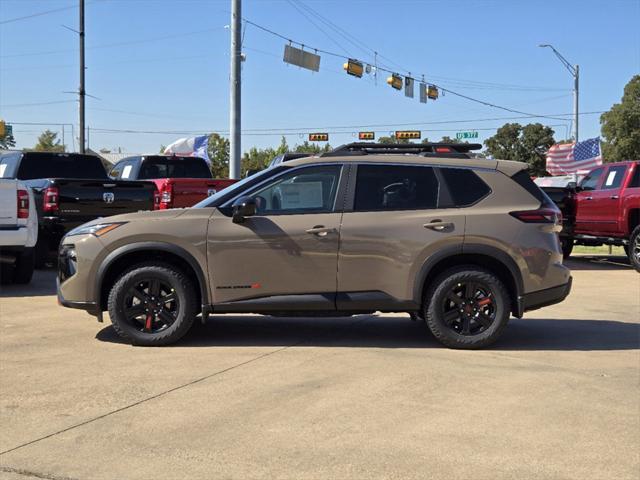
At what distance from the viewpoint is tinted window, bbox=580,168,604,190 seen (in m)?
15.4

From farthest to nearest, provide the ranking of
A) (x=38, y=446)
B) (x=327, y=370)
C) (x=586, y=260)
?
(x=586, y=260) → (x=327, y=370) → (x=38, y=446)

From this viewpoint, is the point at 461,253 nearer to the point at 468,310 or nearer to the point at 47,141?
the point at 468,310

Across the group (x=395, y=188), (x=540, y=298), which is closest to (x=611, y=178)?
(x=540, y=298)

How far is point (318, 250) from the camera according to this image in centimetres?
650

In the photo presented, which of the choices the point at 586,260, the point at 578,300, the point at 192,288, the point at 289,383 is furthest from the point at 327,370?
the point at 586,260

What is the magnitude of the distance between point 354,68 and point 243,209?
22436 millimetres

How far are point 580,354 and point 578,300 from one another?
362 cm

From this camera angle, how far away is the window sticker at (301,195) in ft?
21.9

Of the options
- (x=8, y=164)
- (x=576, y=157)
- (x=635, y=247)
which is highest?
(x=576, y=157)

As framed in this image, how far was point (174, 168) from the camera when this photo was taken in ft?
A: 56.6

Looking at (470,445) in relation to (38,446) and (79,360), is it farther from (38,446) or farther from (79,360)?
(79,360)

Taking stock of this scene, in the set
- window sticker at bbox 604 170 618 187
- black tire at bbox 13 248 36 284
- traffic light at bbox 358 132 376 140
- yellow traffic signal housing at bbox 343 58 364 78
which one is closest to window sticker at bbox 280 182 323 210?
black tire at bbox 13 248 36 284

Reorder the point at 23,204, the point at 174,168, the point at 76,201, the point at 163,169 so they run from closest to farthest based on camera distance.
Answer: the point at 23,204, the point at 76,201, the point at 163,169, the point at 174,168

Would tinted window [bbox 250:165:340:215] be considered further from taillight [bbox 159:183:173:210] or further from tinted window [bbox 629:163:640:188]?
tinted window [bbox 629:163:640:188]
